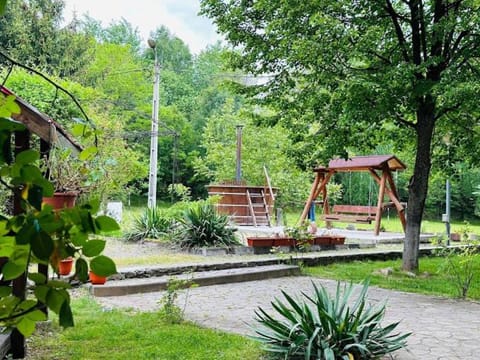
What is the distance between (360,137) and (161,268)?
3708mm

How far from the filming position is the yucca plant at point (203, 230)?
9.27m

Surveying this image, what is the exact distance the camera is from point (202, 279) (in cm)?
650

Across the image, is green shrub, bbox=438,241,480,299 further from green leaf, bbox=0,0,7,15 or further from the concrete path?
green leaf, bbox=0,0,7,15

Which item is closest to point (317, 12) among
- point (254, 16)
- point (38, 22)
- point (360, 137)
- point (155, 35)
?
point (254, 16)

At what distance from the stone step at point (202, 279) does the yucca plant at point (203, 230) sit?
1.82 metres

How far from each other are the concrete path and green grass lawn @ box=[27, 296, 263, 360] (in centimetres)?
35

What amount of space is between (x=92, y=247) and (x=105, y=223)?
39 millimetres

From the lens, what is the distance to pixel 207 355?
11.4 feet

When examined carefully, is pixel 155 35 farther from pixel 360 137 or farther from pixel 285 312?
pixel 285 312

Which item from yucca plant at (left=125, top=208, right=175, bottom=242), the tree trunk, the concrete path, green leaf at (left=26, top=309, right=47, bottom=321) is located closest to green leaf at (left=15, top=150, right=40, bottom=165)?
green leaf at (left=26, top=309, right=47, bottom=321)

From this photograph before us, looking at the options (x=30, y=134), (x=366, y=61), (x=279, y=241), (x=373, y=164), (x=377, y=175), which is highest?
(x=366, y=61)

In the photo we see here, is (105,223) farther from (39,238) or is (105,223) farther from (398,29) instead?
(398,29)

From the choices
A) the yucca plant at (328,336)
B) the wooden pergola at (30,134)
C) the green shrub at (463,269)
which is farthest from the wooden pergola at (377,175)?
the wooden pergola at (30,134)

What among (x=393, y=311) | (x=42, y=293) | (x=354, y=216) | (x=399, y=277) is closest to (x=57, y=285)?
(x=42, y=293)
